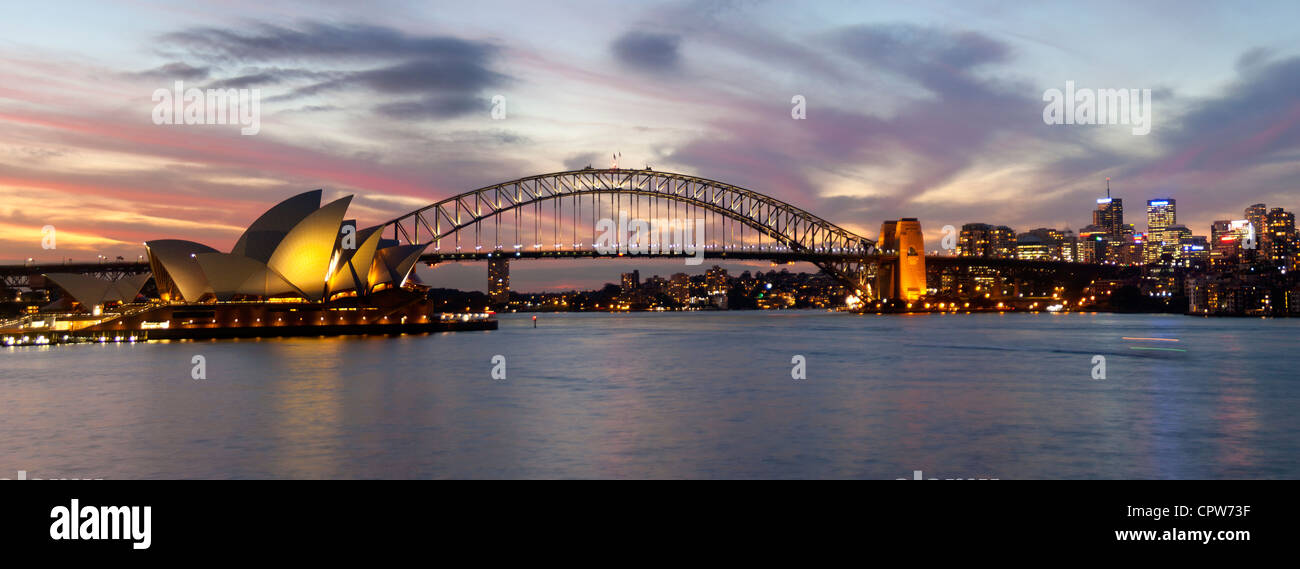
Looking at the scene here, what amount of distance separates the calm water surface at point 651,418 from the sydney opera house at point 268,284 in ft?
59.7

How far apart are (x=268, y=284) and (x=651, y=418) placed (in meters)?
43.7

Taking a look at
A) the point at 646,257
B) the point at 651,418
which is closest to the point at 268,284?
the point at 646,257

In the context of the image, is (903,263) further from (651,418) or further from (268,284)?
(651,418)

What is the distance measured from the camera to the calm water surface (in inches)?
496

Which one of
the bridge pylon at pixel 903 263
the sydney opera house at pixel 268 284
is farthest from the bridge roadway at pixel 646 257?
the sydney opera house at pixel 268 284

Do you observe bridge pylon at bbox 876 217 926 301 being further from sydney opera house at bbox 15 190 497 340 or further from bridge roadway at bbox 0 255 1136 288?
sydney opera house at bbox 15 190 497 340

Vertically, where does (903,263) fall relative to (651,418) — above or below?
above

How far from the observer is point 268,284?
5494 cm

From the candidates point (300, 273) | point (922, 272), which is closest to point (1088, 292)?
point (922, 272)

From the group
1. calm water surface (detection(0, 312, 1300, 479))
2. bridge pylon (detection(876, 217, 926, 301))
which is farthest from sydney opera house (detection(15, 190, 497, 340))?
bridge pylon (detection(876, 217, 926, 301))

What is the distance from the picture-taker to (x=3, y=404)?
20406 mm

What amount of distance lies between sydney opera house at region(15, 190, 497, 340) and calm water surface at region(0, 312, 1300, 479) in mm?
18209

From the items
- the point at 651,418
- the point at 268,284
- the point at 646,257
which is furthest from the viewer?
the point at 646,257

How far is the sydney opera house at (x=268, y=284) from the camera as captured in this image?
52.8m
